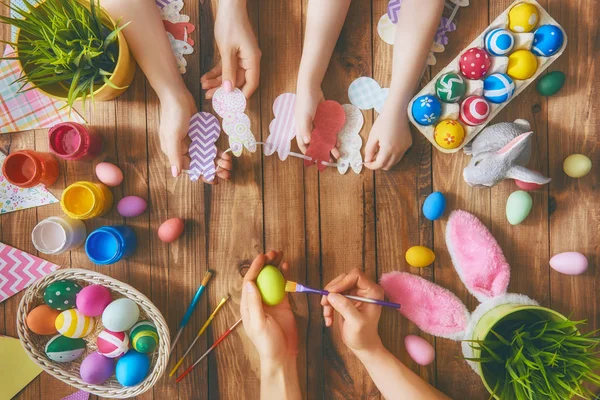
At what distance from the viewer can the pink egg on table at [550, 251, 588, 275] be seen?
3.34ft

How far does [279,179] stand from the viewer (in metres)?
1.07

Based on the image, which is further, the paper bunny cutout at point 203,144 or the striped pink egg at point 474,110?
the paper bunny cutout at point 203,144

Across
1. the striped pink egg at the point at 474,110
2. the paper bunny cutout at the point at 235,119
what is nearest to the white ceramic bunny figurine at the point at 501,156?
the striped pink egg at the point at 474,110

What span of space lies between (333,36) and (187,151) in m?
0.45

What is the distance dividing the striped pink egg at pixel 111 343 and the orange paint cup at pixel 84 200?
0.91ft

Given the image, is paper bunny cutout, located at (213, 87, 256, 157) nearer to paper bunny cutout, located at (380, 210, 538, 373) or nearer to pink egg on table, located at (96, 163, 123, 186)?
pink egg on table, located at (96, 163, 123, 186)

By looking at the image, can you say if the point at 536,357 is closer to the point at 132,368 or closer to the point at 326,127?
the point at 326,127

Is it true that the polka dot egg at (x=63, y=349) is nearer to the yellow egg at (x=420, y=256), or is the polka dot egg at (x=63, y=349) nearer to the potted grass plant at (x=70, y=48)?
the potted grass plant at (x=70, y=48)

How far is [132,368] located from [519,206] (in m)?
0.98

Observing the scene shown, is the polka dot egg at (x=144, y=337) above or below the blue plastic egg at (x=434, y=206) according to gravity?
below

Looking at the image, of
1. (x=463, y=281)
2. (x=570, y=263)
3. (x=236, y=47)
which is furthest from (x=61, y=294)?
(x=570, y=263)

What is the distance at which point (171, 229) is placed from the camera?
1.04 metres

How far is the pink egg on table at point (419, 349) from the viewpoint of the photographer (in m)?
1.03

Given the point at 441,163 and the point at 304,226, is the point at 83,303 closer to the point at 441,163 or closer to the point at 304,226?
the point at 304,226
